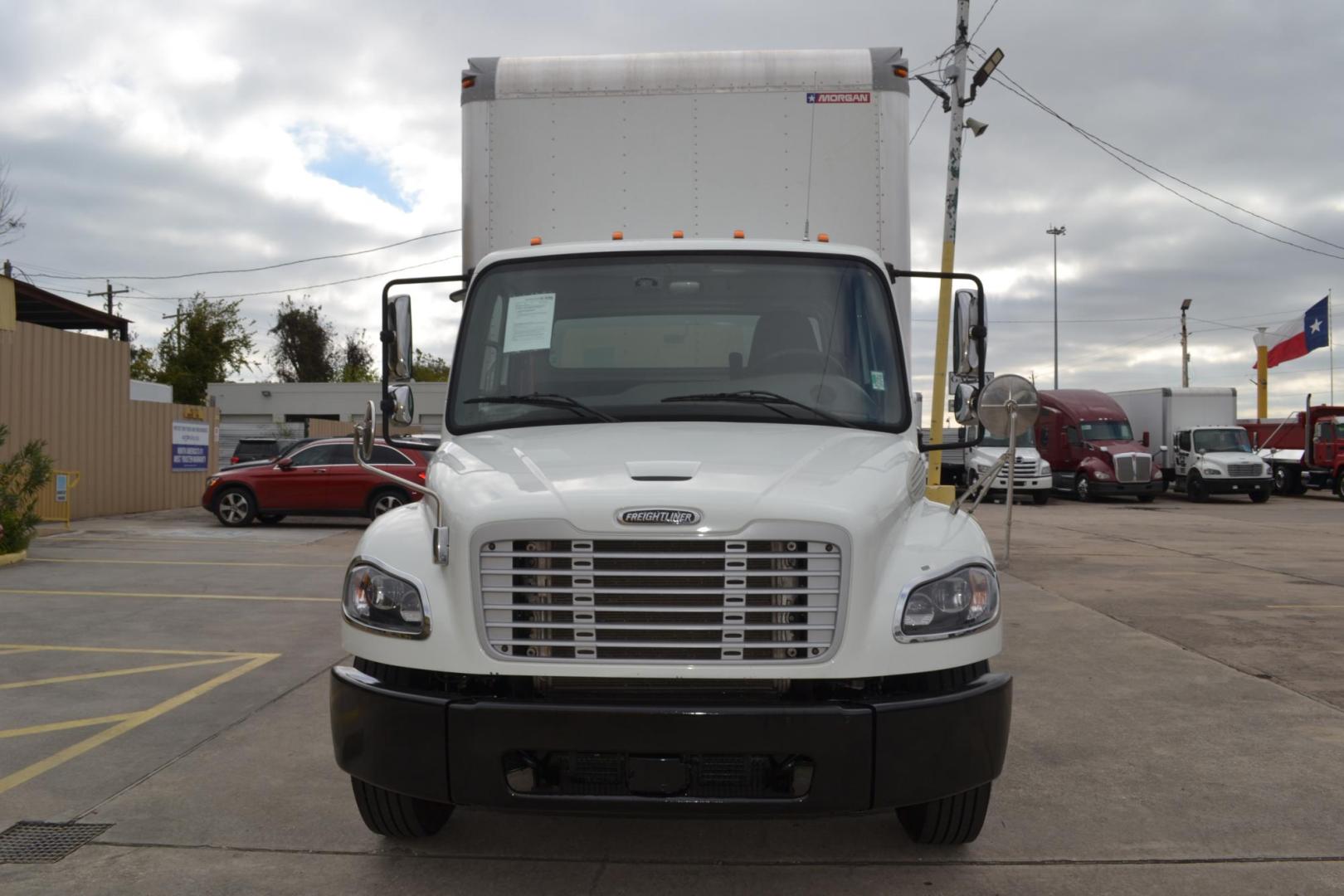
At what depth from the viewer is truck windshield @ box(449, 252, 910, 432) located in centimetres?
446

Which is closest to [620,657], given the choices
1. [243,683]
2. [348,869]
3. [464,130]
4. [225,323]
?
[348,869]

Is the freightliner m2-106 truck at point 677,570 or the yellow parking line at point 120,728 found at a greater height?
the freightliner m2-106 truck at point 677,570

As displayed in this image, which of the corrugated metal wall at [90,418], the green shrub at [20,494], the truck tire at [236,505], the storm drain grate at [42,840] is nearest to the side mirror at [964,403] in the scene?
the storm drain grate at [42,840]

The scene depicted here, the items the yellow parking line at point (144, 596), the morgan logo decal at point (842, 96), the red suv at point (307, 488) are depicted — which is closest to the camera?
the morgan logo decal at point (842, 96)

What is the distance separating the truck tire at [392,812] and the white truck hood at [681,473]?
1.10m

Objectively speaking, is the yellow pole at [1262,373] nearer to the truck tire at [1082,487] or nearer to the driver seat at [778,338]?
the truck tire at [1082,487]

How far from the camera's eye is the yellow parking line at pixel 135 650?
25.4 feet

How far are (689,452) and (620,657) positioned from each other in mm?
785

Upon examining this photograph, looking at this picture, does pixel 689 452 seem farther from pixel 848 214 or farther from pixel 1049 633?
pixel 1049 633

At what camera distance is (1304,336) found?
39.2m

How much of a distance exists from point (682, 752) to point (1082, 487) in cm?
2868

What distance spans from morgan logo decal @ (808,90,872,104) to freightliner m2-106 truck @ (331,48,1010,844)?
160 cm

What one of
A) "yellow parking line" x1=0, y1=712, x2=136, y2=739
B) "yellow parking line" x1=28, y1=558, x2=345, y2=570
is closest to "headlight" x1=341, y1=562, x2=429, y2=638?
"yellow parking line" x1=0, y1=712, x2=136, y2=739

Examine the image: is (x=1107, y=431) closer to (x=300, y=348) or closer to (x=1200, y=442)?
(x=1200, y=442)
